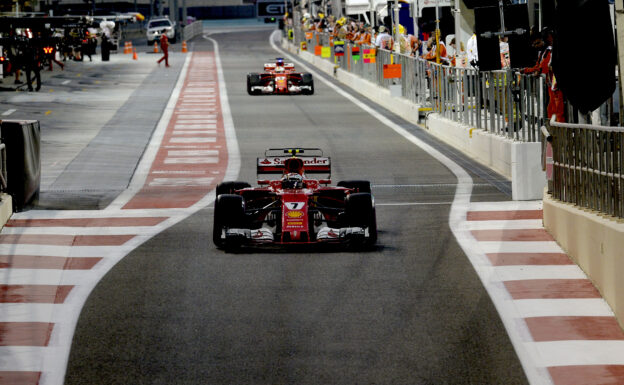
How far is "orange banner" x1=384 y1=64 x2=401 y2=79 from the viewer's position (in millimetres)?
35062

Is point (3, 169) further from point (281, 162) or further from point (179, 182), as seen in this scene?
point (179, 182)

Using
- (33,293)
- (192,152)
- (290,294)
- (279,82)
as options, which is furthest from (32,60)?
(290,294)

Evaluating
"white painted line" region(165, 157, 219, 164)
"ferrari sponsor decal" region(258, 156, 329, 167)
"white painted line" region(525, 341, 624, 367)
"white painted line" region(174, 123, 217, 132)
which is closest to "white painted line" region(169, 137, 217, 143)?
"white painted line" region(174, 123, 217, 132)

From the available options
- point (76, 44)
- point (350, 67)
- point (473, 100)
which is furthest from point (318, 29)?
point (473, 100)

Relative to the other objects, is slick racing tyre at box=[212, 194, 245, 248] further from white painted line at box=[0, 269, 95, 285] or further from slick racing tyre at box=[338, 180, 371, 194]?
slick racing tyre at box=[338, 180, 371, 194]

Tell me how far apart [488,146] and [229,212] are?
31.5 feet

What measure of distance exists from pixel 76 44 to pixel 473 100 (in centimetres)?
4939

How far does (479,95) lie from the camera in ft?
77.5

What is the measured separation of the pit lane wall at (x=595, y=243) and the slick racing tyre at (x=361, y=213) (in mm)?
1819

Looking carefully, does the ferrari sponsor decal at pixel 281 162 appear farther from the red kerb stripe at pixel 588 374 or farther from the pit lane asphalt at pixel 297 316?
the red kerb stripe at pixel 588 374

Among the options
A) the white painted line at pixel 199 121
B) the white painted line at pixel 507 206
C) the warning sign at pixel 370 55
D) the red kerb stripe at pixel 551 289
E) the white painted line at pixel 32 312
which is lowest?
the red kerb stripe at pixel 551 289

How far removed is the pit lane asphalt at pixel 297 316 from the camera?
8867 millimetres

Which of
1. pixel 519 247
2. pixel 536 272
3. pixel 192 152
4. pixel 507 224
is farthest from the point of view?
pixel 192 152

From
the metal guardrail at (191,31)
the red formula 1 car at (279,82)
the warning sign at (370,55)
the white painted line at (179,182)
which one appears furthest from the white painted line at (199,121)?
the metal guardrail at (191,31)
